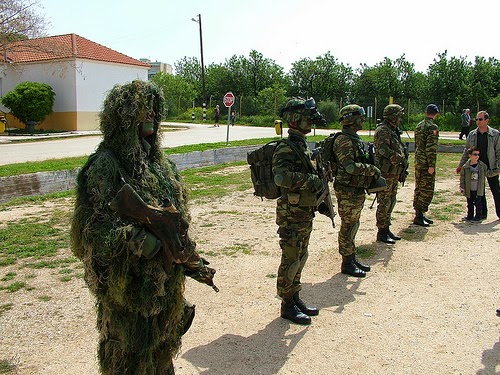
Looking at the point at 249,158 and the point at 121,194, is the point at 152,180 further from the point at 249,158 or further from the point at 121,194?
the point at 249,158

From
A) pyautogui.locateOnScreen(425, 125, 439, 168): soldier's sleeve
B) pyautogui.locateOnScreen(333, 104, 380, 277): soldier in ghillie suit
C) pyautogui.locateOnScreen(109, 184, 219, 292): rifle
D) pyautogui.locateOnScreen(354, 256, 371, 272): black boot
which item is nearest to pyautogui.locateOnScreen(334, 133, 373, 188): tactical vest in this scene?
pyautogui.locateOnScreen(333, 104, 380, 277): soldier in ghillie suit

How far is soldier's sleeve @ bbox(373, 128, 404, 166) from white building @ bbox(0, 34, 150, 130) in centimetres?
2371

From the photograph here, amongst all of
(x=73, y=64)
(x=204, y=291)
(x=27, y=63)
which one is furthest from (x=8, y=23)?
(x=204, y=291)

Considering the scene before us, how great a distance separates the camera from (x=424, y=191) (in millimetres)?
8406

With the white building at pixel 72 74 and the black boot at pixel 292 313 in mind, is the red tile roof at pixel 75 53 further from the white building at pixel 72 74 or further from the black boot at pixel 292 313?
the black boot at pixel 292 313

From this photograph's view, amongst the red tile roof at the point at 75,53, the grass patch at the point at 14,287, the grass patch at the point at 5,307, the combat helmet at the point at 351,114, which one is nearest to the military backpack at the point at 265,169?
the combat helmet at the point at 351,114

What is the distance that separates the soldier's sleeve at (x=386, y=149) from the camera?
23.2 ft

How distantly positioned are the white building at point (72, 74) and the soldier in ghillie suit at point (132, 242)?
2675 centimetres

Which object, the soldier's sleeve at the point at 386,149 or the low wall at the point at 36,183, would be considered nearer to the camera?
the soldier's sleeve at the point at 386,149

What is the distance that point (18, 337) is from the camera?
13.8 feet

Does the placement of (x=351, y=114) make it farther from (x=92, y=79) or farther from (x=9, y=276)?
(x=92, y=79)

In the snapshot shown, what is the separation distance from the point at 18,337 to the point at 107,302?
6.66 feet

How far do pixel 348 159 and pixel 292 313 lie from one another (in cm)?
194

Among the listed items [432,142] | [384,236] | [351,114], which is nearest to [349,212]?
[351,114]
